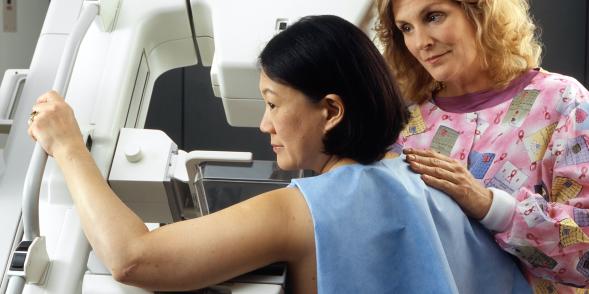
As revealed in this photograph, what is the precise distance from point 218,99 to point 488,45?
6.81ft

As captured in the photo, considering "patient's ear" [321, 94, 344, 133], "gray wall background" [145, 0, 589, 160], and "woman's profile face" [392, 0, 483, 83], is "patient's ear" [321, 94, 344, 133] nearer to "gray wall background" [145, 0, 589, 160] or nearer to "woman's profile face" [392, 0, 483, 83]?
"woman's profile face" [392, 0, 483, 83]

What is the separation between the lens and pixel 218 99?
3625mm

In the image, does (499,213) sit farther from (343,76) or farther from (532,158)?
(343,76)

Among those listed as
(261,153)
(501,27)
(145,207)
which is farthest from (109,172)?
(261,153)

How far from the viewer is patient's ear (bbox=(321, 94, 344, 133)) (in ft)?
4.14

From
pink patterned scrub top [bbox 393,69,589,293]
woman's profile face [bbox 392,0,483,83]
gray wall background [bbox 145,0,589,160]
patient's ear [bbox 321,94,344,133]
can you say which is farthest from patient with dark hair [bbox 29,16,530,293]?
gray wall background [bbox 145,0,589,160]

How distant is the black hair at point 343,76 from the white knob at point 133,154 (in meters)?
0.43

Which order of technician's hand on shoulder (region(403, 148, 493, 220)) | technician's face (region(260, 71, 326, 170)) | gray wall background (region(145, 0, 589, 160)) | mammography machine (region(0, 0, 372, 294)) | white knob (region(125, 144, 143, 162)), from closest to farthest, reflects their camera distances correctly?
technician's face (region(260, 71, 326, 170)) < technician's hand on shoulder (region(403, 148, 493, 220)) < mammography machine (region(0, 0, 372, 294)) < white knob (region(125, 144, 143, 162)) < gray wall background (region(145, 0, 589, 160))

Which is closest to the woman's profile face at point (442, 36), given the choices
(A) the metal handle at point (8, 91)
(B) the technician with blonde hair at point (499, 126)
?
(B) the technician with blonde hair at point (499, 126)

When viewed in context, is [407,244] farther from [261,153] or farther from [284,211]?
[261,153]

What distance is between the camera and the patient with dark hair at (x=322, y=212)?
117 centimetres

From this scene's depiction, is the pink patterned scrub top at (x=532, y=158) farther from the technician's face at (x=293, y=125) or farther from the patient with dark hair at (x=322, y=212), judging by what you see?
the technician's face at (x=293, y=125)

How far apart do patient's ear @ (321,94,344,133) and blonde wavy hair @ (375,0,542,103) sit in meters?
0.43

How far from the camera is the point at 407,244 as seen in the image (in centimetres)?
125
